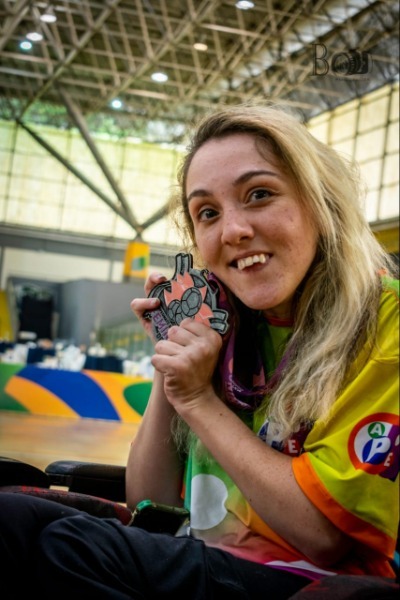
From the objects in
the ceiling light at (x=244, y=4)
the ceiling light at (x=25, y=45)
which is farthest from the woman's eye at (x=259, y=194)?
the ceiling light at (x=25, y=45)

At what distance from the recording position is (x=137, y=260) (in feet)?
95.9

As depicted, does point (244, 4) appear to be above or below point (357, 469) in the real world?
above

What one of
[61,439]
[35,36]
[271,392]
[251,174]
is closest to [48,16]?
[35,36]

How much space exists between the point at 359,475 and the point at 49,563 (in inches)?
21.0

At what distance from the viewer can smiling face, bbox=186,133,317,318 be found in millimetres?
1785

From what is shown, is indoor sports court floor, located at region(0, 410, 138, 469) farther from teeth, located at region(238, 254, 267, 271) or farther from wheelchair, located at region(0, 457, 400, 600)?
teeth, located at region(238, 254, 267, 271)

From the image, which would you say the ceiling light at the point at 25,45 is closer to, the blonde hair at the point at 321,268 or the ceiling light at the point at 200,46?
the ceiling light at the point at 200,46

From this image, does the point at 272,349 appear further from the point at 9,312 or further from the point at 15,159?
the point at 15,159

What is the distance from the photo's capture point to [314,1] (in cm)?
2361

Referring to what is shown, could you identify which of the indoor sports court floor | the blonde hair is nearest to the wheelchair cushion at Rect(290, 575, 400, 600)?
the blonde hair

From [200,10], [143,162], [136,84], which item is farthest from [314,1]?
[143,162]

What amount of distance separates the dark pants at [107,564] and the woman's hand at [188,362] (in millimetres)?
271

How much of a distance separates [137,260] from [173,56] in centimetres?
659

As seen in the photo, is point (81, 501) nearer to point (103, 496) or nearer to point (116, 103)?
point (103, 496)
